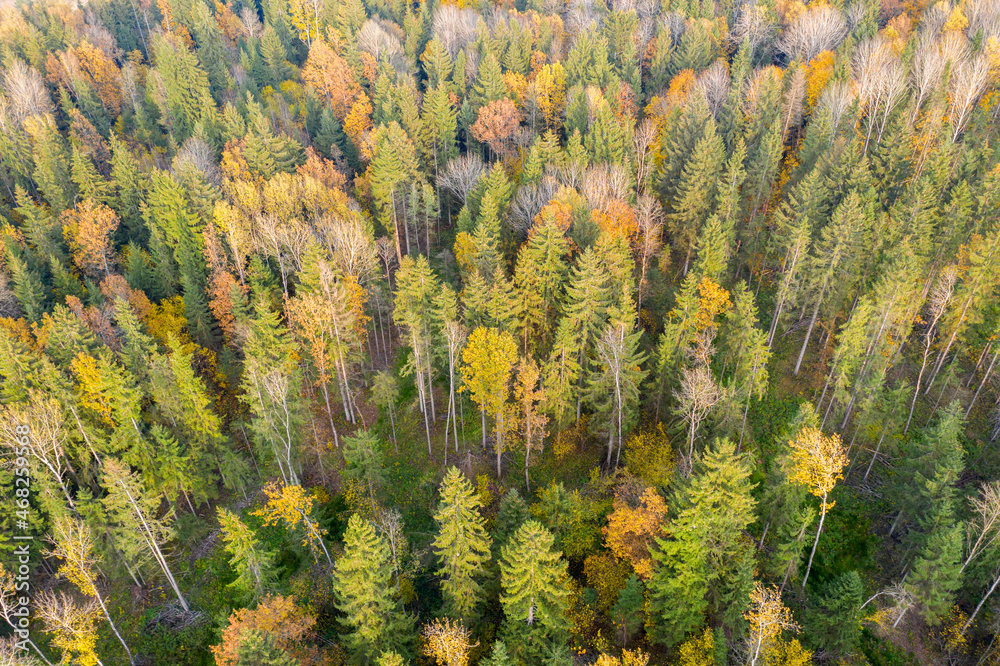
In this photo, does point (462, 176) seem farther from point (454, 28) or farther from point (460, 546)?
point (460, 546)

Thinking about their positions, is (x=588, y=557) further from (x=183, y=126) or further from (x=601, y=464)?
(x=183, y=126)

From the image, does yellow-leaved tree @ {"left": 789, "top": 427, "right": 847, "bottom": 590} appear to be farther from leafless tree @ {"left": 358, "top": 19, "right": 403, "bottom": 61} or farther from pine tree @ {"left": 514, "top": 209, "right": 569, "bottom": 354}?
leafless tree @ {"left": 358, "top": 19, "right": 403, "bottom": 61}

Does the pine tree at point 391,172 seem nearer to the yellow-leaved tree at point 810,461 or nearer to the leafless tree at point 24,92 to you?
the yellow-leaved tree at point 810,461

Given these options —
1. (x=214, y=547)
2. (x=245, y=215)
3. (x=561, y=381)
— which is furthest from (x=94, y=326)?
(x=561, y=381)

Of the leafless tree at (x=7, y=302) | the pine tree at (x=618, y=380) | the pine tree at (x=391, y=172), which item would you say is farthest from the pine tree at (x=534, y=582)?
the leafless tree at (x=7, y=302)

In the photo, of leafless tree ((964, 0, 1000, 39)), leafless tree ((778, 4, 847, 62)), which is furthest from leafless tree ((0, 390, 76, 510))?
leafless tree ((964, 0, 1000, 39))

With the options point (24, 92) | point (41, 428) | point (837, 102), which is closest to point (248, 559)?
point (41, 428)
